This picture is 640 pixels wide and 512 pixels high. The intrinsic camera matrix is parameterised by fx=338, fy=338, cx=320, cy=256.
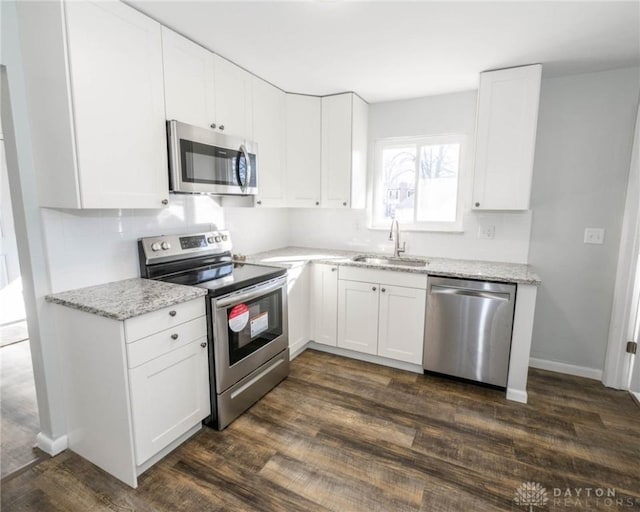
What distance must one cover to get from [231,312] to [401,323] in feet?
4.74

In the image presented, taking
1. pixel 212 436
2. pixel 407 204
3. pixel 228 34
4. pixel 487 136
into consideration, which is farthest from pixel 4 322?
pixel 487 136

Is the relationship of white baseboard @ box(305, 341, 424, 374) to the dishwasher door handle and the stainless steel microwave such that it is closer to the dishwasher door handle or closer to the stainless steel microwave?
the dishwasher door handle

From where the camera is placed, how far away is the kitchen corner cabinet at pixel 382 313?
2748 millimetres

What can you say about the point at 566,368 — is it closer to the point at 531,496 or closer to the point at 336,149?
the point at 531,496

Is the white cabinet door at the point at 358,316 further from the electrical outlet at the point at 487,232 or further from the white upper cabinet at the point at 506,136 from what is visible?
the white upper cabinet at the point at 506,136

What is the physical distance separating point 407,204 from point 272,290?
1.68m

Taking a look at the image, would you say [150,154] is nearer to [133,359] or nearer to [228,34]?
[228,34]

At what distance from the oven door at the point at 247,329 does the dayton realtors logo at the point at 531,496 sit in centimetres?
163

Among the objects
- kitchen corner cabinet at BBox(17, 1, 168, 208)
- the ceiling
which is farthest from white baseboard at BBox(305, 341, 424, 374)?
the ceiling

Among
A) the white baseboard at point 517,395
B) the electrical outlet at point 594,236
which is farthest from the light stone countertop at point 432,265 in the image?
the white baseboard at point 517,395

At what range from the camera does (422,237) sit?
128 inches

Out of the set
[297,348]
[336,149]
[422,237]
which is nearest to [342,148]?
[336,149]

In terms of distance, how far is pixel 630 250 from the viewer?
2.49 meters

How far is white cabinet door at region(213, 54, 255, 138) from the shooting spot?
2378mm
